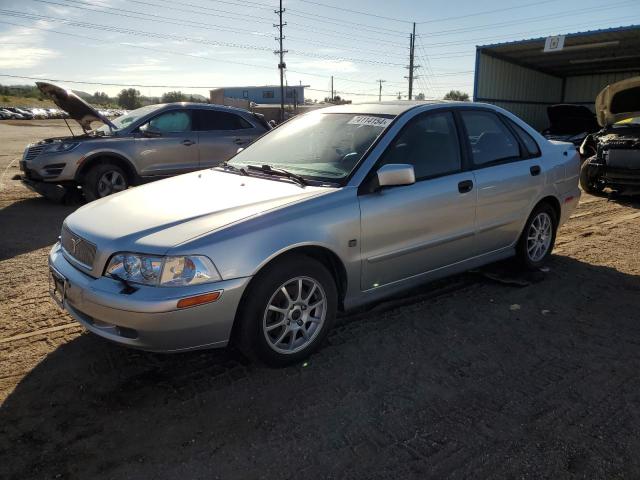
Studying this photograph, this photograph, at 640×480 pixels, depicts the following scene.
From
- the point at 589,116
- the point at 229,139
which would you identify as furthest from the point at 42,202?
the point at 589,116

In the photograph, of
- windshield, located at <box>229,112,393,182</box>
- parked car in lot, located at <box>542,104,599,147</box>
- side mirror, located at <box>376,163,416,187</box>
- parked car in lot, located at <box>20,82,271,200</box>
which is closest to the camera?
side mirror, located at <box>376,163,416,187</box>

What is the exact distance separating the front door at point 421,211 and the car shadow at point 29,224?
4193 mm

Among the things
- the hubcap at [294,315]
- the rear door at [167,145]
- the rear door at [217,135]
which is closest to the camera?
the hubcap at [294,315]

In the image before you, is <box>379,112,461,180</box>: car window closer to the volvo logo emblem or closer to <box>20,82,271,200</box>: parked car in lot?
the volvo logo emblem

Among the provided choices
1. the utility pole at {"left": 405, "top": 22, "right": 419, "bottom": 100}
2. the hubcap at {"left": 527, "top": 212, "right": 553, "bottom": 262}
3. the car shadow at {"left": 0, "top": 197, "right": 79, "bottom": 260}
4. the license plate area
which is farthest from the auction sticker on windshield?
the utility pole at {"left": 405, "top": 22, "right": 419, "bottom": 100}

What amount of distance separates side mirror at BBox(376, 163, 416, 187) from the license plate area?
6.70 ft

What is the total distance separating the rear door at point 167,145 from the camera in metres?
8.34

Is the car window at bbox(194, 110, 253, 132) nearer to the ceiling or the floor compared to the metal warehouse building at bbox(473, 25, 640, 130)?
nearer to the floor

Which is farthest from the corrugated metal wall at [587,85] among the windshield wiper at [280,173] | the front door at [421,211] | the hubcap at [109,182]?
the windshield wiper at [280,173]

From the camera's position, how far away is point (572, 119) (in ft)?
54.9

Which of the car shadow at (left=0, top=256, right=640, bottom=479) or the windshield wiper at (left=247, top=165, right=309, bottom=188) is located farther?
the windshield wiper at (left=247, top=165, right=309, bottom=188)

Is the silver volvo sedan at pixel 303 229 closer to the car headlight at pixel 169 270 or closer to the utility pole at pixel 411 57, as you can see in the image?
the car headlight at pixel 169 270

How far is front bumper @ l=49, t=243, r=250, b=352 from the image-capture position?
8.63 feet

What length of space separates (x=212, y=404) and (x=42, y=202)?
23.5 feet
